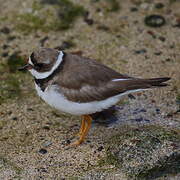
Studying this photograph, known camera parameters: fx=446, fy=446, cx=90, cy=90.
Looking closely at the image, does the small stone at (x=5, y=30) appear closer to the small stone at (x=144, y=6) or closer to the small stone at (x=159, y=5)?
the small stone at (x=144, y=6)

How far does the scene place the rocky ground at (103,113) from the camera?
4840mm

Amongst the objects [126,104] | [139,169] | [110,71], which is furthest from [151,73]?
[139,169]

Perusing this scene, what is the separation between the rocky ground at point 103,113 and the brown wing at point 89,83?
562mm

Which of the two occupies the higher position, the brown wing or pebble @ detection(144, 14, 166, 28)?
the brown wing

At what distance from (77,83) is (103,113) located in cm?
93

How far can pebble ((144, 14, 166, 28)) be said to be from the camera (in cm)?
720

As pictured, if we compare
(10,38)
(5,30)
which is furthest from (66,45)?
(5,30)

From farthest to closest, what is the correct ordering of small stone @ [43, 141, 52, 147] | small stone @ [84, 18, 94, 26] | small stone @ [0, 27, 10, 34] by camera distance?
small stone @ [84, 18, 94, 26] < small stone @ [0, 27, 10, 34] < small stone @ [43, 141, 52, 147]

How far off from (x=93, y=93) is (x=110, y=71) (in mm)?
374

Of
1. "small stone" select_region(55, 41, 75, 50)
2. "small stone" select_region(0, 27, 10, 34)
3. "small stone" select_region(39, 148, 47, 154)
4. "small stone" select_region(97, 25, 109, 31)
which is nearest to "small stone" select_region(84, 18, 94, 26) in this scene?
"small stone" select_region(97, 25, 109, 31)

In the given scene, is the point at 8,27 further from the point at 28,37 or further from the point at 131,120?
the point at 131,120

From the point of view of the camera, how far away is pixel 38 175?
480 cm

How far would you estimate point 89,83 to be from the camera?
502cm

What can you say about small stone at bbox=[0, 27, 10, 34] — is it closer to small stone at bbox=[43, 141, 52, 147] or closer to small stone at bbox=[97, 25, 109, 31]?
small stone at bbox=[97, 25, 109, 31]
